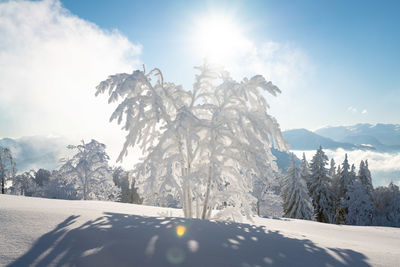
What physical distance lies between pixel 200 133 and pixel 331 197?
113ft

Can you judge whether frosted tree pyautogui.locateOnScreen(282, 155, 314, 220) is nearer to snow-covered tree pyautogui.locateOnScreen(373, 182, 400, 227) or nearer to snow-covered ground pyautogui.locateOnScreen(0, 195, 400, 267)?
snow-covered tree pyautogui.locateOnScreen(373, 182, 400, 227)

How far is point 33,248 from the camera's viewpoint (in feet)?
9.11

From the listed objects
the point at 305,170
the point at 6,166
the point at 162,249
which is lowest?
the point at 162,249

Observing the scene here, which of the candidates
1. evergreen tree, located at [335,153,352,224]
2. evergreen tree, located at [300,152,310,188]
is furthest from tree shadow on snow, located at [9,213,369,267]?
evergreen tree, located at [335,153,352,224]

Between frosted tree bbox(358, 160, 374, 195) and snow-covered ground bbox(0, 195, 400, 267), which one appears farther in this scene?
frosted tree bbox(358, 160, 374, 195)

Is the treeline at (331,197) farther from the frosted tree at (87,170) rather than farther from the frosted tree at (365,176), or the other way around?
the frosted tree at (87,170)

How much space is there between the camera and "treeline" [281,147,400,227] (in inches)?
1069

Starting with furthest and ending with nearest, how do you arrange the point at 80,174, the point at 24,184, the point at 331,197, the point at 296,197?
1. the point at 331,197
2. the point at 24,184
3. the point at 296,197
4. the point at 80,174

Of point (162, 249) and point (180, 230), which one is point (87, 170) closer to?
point (180, 230)

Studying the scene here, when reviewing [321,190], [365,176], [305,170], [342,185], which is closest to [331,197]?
[321,190]

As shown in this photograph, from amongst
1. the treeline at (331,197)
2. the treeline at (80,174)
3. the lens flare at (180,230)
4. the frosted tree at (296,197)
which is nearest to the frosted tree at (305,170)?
the treeline at (331,197)

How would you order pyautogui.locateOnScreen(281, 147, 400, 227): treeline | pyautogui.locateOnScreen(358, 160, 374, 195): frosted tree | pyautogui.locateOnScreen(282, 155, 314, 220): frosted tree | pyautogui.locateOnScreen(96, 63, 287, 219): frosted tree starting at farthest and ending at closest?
pyautogui.locateOnScreen(358, 160, 374, 195): frosted tree, pyautogui.locateOnScreen(281, 147, 400, 227): treeline, pyautogui.locateOnScreen(282, 155, 314, 220): frosted tree, pyautogui.locateOnScreen(96, 63, 287, 219): frosted tree

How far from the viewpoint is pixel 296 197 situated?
2694cm

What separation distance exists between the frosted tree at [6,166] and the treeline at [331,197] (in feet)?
105
